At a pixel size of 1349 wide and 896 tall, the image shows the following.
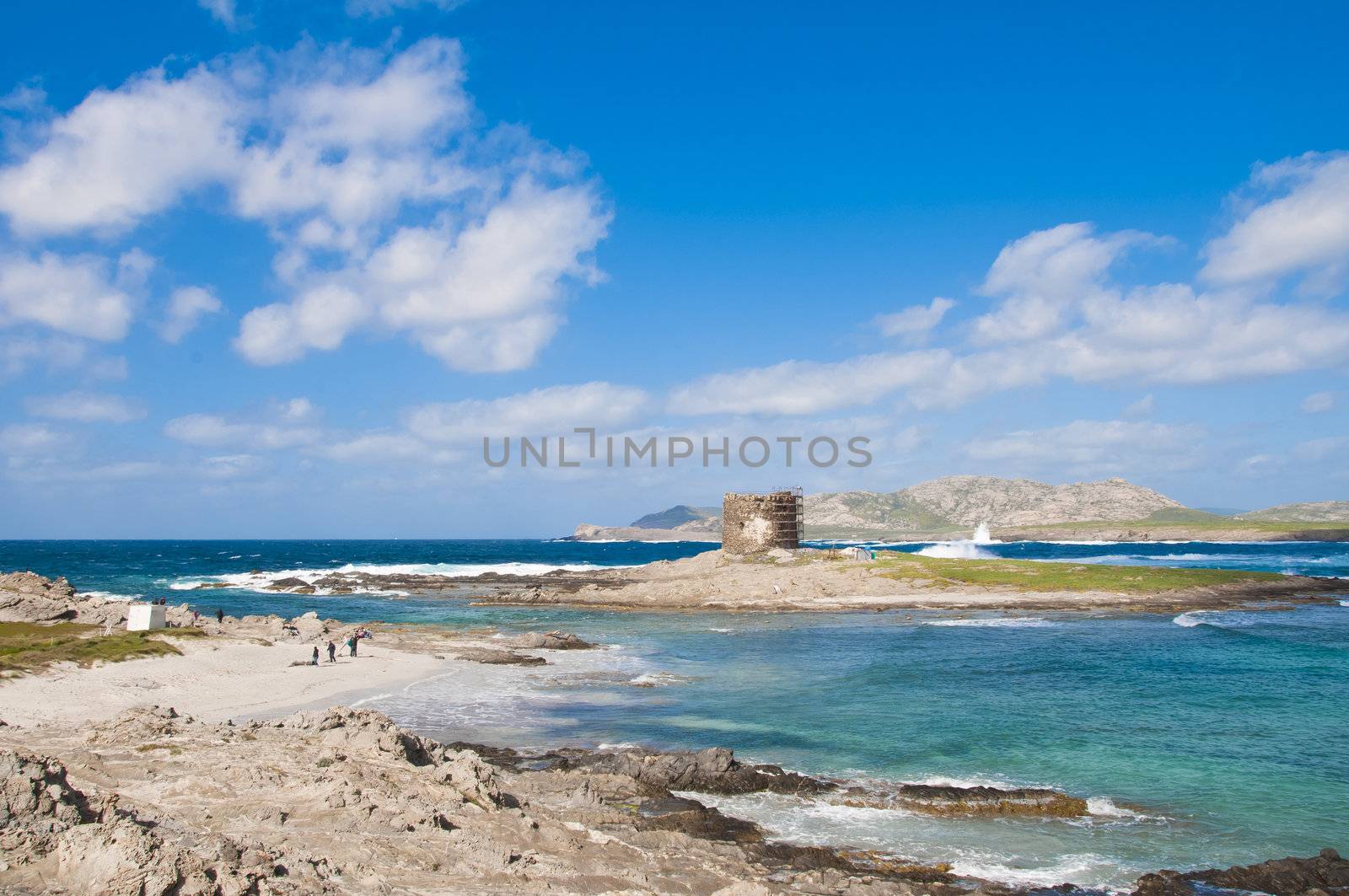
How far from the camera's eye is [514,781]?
54.9ft

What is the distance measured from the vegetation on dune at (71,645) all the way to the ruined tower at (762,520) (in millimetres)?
42439

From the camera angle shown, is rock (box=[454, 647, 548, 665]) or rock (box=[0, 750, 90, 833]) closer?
rock (box=[0, 750, 90, 833])

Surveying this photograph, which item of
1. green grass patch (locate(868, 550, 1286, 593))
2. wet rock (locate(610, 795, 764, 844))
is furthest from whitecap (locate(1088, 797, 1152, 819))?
green grass patch (locate(868, 550, 1286, 593))

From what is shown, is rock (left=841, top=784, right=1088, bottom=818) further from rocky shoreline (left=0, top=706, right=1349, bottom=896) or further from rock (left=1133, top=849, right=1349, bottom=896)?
rock (left=1133, top=849, right=1349, bottom=896)

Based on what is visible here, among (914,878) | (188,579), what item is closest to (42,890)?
(914,878)

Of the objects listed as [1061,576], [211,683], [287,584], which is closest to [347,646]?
[211,683]

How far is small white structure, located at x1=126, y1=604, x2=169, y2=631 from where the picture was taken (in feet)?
117

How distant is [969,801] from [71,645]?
2880 cm

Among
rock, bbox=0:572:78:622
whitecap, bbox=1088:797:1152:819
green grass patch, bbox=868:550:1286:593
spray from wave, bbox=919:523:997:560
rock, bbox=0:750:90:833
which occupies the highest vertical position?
rock, bbox=0:750:90:833

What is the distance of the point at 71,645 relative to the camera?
29.0m

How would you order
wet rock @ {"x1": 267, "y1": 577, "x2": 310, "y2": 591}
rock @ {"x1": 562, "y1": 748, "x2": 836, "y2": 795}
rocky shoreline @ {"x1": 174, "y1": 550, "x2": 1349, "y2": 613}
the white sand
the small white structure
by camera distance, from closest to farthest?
1. rock @ {"x1": 562, "y1": 748, "x2": 836, "y2": 795}
2. the white sand
3. the small white structure
4. rocky shoreline @ {"x1": 174, "y1": 550, "x2": 1349, "y2": 613}
5. wet rock @ {"x1": 267, "y1": 577, "x2": 310, "y2": 591}

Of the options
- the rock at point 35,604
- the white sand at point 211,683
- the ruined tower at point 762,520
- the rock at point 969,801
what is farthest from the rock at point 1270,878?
the ruined tower at point 762,520

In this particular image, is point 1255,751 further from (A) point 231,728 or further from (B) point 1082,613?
(B) point 1082,613

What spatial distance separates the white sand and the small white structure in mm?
3773
